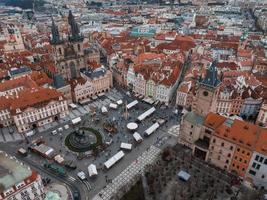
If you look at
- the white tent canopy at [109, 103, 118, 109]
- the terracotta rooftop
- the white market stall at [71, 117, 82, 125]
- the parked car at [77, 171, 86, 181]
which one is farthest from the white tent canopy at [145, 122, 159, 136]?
the terracotta rooftop

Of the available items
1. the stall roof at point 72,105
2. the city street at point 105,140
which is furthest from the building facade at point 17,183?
the stall roof at point 72,105

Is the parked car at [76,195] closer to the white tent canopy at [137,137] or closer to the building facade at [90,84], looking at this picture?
the white tent canopy at [137,137]

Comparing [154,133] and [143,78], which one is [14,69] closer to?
[143,78]

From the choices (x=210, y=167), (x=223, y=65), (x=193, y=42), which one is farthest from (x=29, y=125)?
(x=193, y=42)

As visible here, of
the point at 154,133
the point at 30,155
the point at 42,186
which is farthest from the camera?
the point at 154,133

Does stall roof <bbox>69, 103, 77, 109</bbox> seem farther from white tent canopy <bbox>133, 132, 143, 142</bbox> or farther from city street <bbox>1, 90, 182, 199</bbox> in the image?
white tent canopy <bbox>133, 132, 143, 142</bbox>

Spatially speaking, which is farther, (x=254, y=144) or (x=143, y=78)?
(x=143, y=78)
